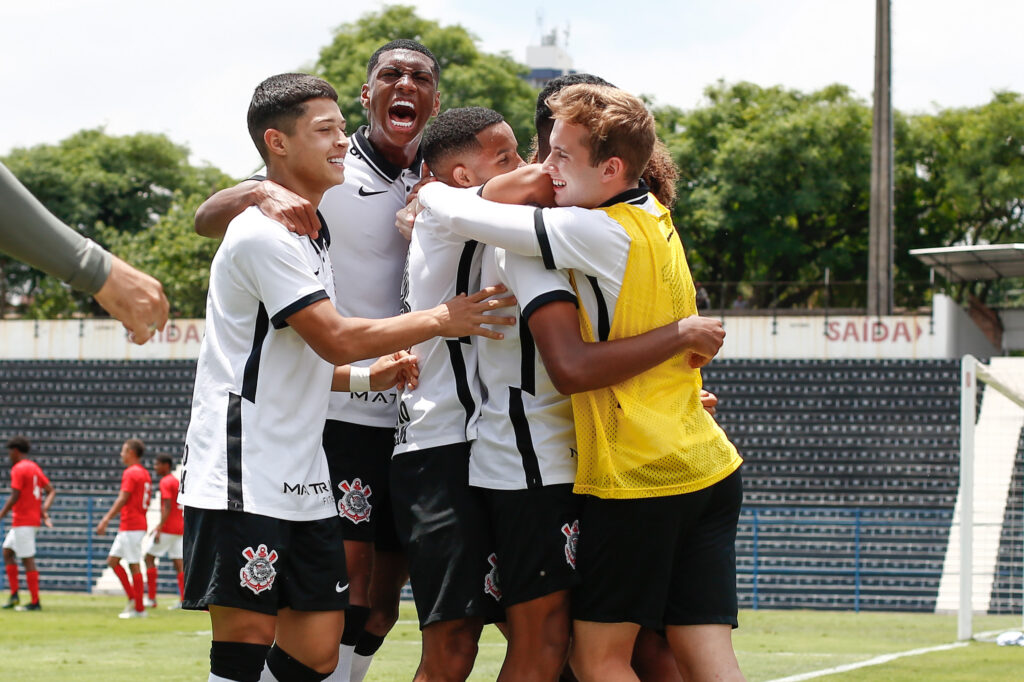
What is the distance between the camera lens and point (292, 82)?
4.00 meters

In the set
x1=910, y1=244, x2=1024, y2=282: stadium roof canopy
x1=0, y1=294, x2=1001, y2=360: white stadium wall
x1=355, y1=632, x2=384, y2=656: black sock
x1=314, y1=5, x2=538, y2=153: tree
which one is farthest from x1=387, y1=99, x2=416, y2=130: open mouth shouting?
Result: x1=314, y1=5, x2=538, y2=153: tree

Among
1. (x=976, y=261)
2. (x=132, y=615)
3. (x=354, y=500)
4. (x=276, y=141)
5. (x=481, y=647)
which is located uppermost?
(x=976, y=261)

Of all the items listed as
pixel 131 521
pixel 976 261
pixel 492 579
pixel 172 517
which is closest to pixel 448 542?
pixel 492 579

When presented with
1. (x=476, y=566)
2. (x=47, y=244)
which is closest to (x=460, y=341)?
(x=476, y=566)

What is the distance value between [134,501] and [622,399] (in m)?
12.4

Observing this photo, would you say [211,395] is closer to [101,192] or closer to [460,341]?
[460,341]

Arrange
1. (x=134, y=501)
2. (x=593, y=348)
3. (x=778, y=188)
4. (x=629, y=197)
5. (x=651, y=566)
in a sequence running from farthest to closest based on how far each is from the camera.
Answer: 1. (x=778, y=188)
2. (x=134, y=501)
3. (x=629, y=197)
4. (x=651, y=566)
5. (x=593, y=348)

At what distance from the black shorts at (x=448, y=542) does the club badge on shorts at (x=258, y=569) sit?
43 cm

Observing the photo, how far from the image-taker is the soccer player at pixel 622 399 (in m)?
3.69

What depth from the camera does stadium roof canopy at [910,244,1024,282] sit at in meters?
24.3

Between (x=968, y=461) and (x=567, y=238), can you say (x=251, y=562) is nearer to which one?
(x=567, y=238)

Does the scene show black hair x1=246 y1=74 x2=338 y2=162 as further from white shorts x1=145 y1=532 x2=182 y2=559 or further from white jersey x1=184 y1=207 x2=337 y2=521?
white shorts x1=145 y1=532 x2=182 y2=559

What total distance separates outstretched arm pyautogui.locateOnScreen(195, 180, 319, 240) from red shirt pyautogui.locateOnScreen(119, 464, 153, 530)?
11.3m

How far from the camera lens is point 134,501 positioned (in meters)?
15.1
